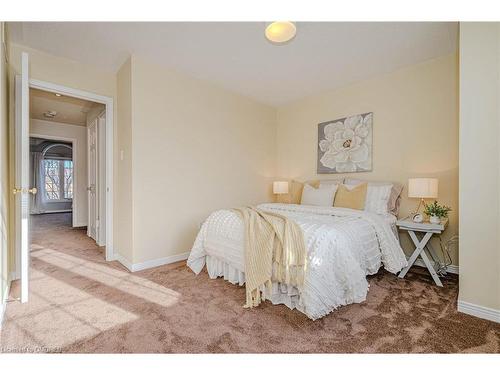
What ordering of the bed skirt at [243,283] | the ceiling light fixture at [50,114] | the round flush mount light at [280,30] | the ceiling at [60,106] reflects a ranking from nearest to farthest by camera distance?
the bed skirt at [243,283] < the round flush mount light at [280,30] < the ceiling at [60,106] < the ceiling light fixture at [50,114]

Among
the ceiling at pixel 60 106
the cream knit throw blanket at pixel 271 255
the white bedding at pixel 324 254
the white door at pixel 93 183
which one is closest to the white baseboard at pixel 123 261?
the white bedding at pixel 324 254

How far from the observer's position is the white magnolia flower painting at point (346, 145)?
11.2 ft

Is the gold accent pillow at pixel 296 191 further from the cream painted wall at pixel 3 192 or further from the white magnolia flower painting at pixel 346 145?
the cream painted wall at pixel 3 192

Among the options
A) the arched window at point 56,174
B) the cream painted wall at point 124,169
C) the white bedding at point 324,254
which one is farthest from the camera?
the arched window at point 56,174

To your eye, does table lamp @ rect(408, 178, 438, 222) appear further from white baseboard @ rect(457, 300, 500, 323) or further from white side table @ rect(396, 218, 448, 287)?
white baseboard @ rect(457, 300, 500, 323)

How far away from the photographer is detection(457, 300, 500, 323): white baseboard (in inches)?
69.0

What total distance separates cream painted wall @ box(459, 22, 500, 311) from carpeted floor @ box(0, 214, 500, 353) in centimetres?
32

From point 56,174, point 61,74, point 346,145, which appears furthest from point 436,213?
point 56,174

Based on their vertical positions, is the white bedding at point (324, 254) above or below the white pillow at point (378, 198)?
below

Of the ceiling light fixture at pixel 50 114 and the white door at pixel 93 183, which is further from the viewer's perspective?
the ceiling light fixture at pixel 50 114

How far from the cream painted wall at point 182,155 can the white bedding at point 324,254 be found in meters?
0.70

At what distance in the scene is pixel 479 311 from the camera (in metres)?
1.81
